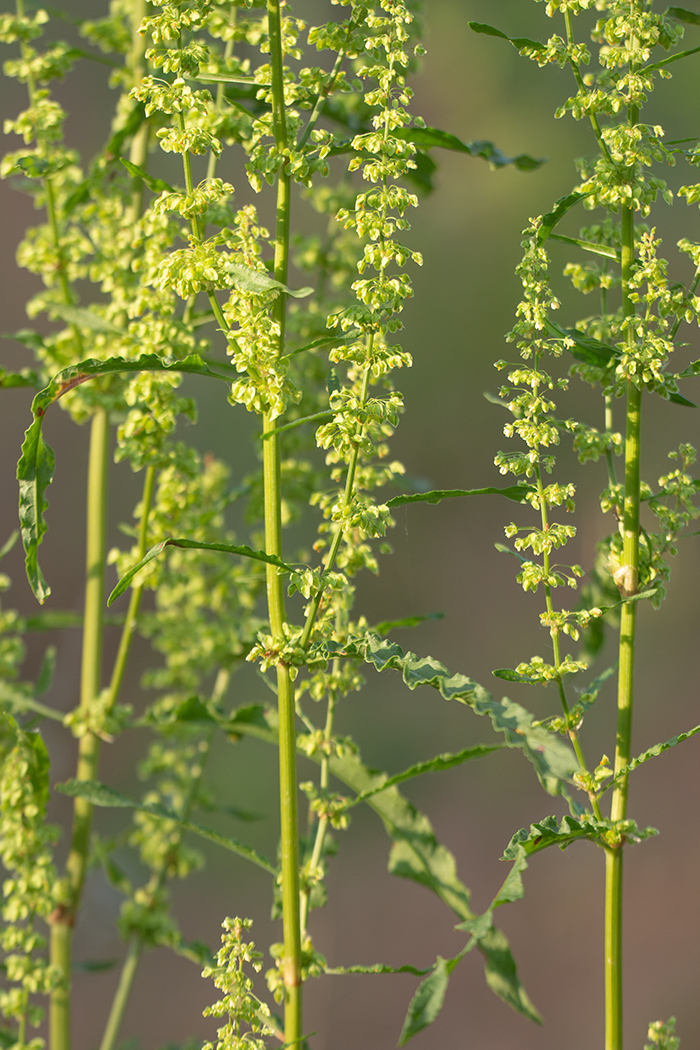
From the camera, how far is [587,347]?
1.08 ft

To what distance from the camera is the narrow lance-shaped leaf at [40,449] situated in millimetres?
302

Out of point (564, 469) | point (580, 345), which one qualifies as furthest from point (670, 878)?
point (580, 345)

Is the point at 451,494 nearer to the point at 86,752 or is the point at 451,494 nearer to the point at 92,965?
the point at 86,752

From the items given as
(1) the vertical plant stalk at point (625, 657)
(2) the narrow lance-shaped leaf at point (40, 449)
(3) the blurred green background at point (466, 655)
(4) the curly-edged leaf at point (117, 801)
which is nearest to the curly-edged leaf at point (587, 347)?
(1) the vertical plant stalk at point (625, 657)

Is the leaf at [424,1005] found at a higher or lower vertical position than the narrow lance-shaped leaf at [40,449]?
lower

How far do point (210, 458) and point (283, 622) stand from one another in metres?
0.20

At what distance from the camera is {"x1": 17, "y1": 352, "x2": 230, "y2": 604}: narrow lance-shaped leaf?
302 mm

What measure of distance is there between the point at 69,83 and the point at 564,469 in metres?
0.87

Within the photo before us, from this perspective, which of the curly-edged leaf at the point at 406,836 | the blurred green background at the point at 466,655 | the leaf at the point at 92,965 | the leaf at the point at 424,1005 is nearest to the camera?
the leaf at the point at 424,1005

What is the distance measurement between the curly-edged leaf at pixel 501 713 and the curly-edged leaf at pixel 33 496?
4.4 inches

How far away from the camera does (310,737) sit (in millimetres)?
376

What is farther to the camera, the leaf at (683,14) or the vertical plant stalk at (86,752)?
the vertical plant stalk at (86,752)

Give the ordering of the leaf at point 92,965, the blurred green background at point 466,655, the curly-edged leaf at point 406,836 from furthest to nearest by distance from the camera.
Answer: the blurred green background at point 466,655
the leaf at point 92,965
the curly-edged leaf at point 406,836

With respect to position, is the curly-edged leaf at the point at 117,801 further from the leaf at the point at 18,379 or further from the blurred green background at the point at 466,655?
the blurred green background at the point at 466,655
